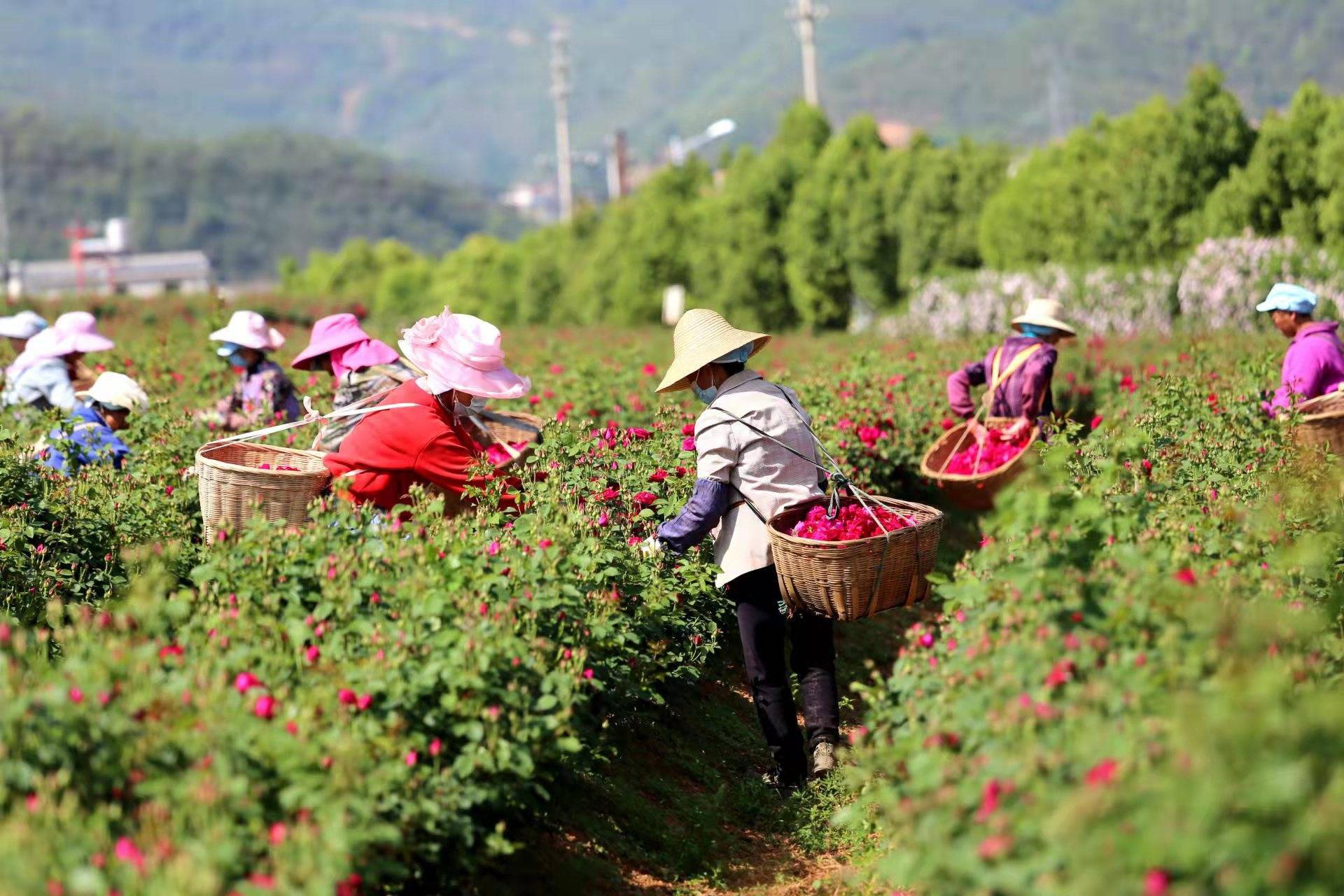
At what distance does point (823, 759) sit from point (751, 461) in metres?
1.16

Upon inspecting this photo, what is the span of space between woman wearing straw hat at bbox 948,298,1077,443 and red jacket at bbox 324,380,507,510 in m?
3.37

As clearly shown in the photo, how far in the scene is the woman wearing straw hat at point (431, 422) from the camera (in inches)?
211

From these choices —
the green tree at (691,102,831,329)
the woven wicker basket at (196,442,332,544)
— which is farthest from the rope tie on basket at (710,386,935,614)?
the green tree at (691,102,831,329)

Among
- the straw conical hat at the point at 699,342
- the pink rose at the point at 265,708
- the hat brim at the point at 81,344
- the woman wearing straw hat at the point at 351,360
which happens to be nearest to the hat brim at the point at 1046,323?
the straw conical hat at the point at 699,342

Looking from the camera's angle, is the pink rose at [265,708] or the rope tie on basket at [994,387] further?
the rope tie on basket at [994,387]

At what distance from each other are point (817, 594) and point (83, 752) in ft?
8.62

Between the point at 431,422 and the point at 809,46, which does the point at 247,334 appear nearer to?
the point at 431,422

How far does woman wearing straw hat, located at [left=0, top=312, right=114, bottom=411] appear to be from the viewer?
8117 millimetres

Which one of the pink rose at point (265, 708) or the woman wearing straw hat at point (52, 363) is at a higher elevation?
the woman wearing straw hat at point (52, 363)

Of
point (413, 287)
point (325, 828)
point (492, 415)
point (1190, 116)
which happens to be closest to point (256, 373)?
point (492, 415)

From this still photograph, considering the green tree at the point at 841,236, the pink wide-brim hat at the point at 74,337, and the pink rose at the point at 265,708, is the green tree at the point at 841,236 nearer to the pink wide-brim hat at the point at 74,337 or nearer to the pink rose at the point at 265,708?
the pink wide-brim hat at the point at 74,337

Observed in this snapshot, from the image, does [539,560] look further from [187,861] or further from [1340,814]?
[1340,814]

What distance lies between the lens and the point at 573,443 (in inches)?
232

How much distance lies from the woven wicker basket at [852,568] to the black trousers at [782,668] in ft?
0.55
